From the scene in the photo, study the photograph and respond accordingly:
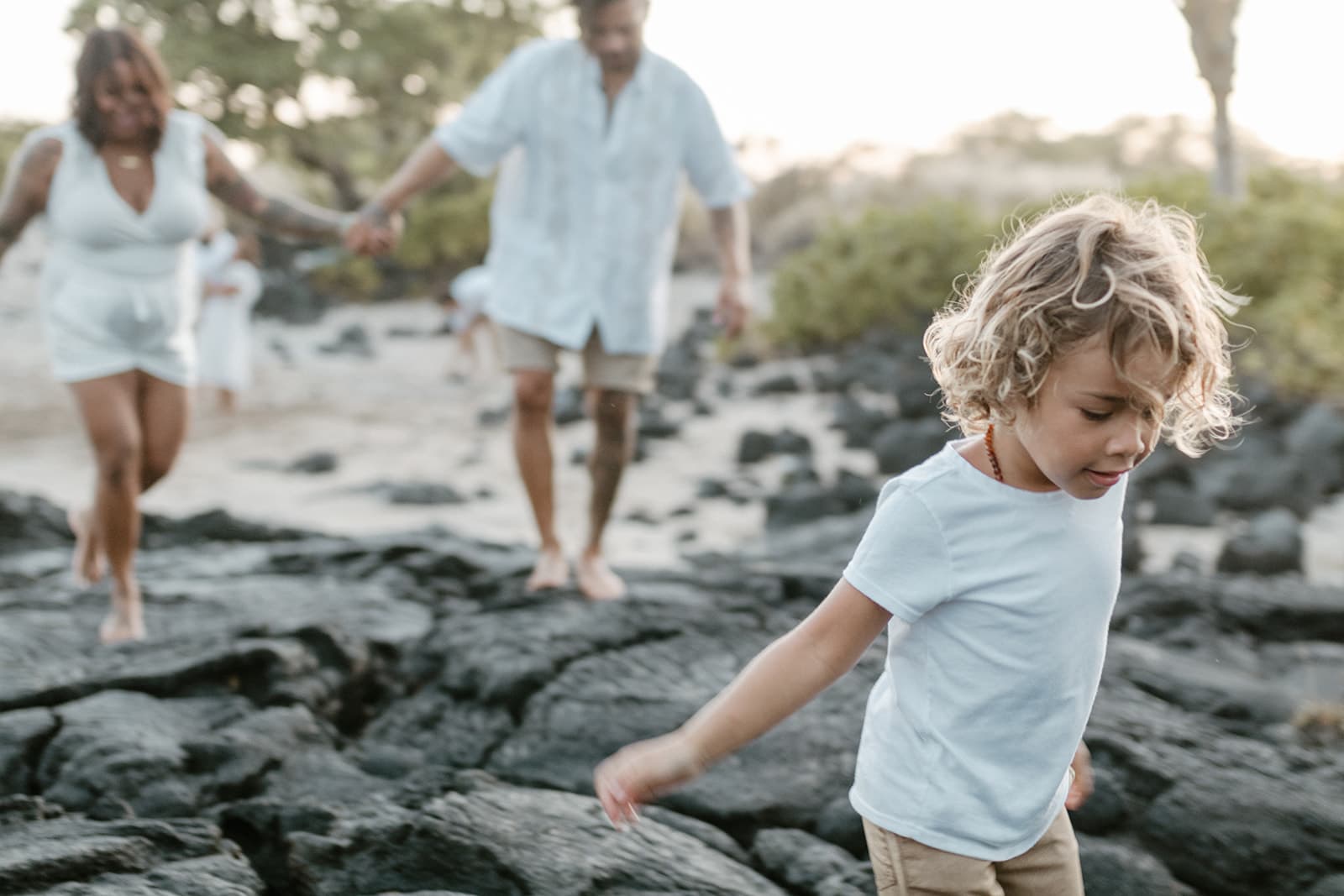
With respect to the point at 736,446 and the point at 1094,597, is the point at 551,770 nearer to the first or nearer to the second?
the point at 1094,597

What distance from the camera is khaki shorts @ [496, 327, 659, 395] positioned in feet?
13.1

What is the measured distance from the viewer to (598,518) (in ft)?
13.6

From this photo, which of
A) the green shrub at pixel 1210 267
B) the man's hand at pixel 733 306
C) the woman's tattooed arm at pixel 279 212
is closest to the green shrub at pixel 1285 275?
the green shrub at pixel 1210 267

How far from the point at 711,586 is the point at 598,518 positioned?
1.46 ft

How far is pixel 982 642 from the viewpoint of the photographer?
1.61m

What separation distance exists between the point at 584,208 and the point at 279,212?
103 cm

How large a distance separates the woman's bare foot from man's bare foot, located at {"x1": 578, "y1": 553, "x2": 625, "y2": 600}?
4.25ft

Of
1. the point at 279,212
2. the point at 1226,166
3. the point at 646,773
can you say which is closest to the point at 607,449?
the point at 279,212

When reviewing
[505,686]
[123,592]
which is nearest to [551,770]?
[505,686]

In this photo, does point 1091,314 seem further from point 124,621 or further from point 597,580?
point 124,621

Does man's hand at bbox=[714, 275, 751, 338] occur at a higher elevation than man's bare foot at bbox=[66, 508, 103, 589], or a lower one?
higher

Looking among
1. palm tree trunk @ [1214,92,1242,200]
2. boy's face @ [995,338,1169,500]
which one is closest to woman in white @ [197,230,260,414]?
palm tree trunk @ [1214,92,1242,200]

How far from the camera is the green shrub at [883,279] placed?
13508mm

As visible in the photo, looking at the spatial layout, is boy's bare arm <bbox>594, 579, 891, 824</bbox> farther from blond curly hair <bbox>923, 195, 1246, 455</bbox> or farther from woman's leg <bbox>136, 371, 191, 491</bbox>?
woman's leg <bbox>136, 371, 191, 491</bbox>
